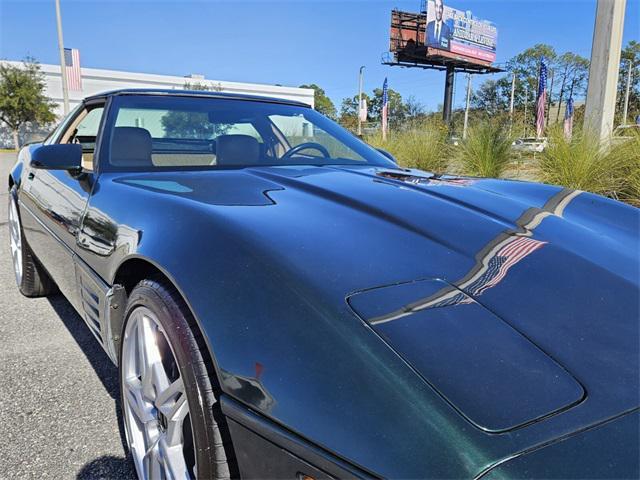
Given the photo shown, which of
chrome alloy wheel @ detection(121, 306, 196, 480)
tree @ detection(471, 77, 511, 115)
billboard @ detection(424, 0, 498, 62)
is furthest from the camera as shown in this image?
tree @ detection(471, 77, 511, 115)

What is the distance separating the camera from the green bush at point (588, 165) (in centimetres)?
561

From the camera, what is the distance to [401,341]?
0.97 metres

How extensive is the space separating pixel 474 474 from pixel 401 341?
10.9 inches

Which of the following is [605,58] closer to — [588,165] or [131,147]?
[588,165]

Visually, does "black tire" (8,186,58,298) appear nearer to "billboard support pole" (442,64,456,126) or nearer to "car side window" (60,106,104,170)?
"car side window" (60,106,104,170)

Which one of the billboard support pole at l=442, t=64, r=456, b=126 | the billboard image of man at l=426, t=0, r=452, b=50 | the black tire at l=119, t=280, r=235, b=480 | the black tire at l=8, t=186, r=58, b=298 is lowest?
the black tire at l=8, t=186, r=58, b=298

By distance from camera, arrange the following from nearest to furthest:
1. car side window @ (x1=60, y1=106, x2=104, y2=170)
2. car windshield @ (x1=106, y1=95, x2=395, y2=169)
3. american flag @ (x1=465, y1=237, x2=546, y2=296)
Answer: american flag @ (x1=465, y1=237, x2=546, y2=296), car windshield @ (x1=106, y1=95, x2=395, y2=169), car side window @ (x1=60, y1=106, x2=104, y2=170)

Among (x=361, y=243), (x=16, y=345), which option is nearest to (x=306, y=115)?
(x=361, y=243)

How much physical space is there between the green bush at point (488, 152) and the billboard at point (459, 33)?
108 feet

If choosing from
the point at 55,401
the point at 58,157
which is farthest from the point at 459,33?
the point at 55,401

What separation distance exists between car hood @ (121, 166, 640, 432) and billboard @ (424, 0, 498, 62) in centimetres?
3906

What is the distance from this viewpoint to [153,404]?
1.55 meters

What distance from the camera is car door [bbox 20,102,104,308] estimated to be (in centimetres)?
228

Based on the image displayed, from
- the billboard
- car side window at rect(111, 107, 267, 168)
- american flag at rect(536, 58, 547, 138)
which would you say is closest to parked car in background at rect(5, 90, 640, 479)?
car side window at rect(111, 107, 267, 168)
